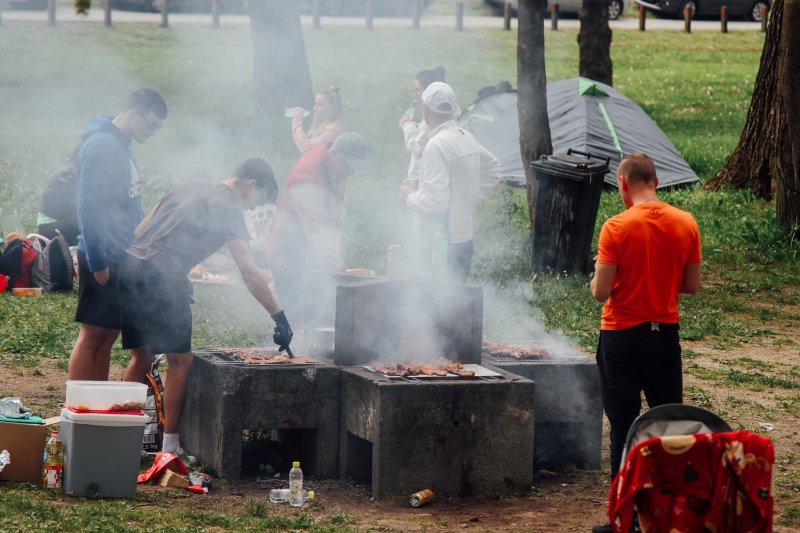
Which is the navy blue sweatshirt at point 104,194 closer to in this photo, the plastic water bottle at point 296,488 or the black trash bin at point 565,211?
the plastic water bottle at point 296,488

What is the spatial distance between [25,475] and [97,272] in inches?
49.2

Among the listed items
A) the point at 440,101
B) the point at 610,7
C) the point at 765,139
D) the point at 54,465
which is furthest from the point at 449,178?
the point at 610,7

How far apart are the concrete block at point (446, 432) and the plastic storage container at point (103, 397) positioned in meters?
1.19

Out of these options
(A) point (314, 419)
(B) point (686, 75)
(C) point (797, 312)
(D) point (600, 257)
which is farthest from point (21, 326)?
(B) point (686, 75)

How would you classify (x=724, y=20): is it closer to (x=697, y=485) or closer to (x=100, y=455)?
(x=100, y=455)

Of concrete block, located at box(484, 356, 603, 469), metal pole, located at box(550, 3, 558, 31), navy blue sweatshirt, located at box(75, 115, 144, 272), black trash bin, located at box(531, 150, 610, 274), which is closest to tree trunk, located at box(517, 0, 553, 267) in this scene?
black trash bin, located at box(531, 150, 610, 274)

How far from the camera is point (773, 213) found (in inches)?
548

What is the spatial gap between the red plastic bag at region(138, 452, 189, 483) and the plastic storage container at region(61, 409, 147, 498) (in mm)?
367

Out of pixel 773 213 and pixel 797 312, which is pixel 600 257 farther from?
pixel 773 213

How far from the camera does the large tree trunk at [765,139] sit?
13591 millimetres

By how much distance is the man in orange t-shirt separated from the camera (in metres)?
5.48

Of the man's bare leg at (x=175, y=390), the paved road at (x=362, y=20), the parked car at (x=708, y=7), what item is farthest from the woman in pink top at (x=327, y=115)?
the parked car at (x=708, y=7)

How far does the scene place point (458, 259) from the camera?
8086 mm

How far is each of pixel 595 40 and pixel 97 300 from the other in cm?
1376
